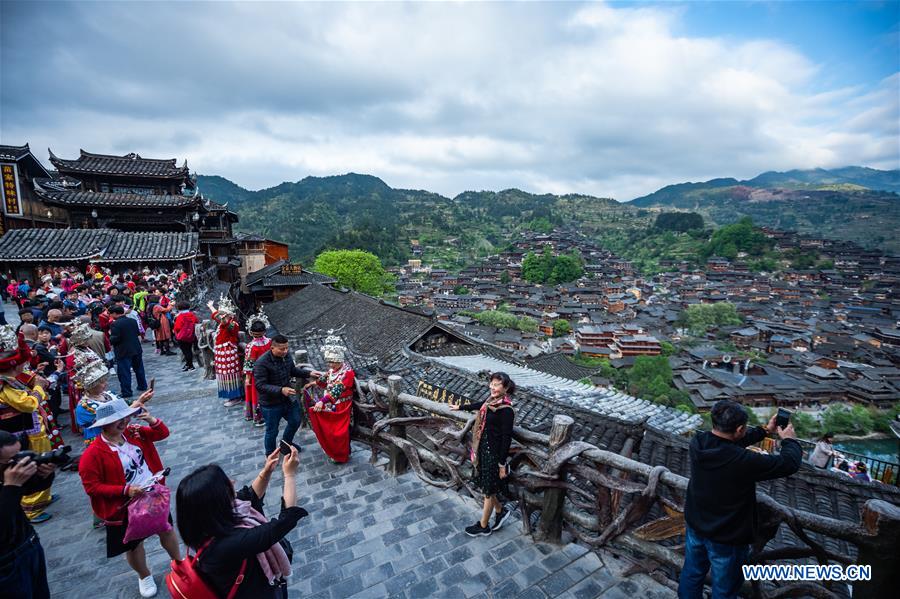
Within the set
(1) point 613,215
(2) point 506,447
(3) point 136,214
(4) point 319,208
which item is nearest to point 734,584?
(2) point 506,447

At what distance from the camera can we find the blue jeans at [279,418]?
4922mm

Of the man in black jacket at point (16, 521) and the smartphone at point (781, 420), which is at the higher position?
the smartphone at point (781, 420)

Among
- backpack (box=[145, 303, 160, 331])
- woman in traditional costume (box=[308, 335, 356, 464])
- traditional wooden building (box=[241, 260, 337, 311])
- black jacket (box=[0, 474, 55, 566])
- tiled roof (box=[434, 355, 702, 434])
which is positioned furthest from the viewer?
traditional wooden building (box=[241, 260, 337, 311])

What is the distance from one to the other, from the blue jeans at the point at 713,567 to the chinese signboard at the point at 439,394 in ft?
18.8

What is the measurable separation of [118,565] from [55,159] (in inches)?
1154

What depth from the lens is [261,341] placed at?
602 centimetres

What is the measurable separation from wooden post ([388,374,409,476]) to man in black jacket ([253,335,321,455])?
4.07 ft

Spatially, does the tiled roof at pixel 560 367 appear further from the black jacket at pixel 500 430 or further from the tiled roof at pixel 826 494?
the black jacket at pixel 500 430

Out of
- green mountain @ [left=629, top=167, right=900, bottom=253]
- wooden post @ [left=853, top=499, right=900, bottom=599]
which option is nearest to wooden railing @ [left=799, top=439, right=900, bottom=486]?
wooden post @ [left=853, top=499, right=900, bottom=599]

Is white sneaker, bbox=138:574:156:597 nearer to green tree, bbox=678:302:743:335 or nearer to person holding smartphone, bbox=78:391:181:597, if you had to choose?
person holding smartphone, bbox=78:391:181:597

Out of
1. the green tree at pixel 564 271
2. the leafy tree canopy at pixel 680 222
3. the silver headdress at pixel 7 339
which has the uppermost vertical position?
the leafy tree canopy at pixel 680 222

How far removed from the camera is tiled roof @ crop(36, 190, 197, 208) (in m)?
21.2

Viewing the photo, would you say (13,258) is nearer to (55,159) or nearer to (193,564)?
(55,159)

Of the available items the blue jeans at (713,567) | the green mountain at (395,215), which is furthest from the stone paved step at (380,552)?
the green mountain at (395,215)
